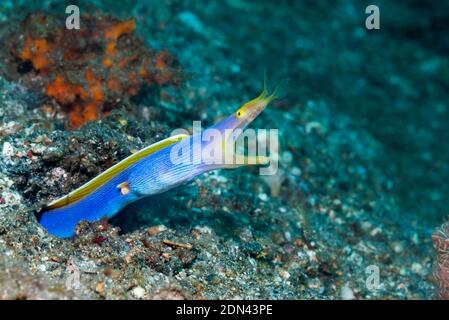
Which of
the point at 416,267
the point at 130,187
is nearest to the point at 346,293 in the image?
the point at 416,267

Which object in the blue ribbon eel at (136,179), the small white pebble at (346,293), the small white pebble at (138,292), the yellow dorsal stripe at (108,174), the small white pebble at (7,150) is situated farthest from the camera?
the small white pebble at (346,293)

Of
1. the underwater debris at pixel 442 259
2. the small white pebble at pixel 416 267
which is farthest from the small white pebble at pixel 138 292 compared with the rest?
the small white pebble at pixel 416 267

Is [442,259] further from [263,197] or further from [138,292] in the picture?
[138,292]

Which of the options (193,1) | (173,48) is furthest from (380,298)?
(193,1)

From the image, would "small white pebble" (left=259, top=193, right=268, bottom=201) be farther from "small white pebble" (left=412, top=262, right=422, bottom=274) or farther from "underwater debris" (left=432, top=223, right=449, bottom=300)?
"small white pebble" (left=412, top=262, right=422, bottom=274)

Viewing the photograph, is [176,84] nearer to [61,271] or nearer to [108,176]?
[108,176]

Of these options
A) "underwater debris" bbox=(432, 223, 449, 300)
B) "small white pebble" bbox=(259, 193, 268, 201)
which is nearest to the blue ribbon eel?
"small white pebble" bbox=(259, 193, 268, 201)

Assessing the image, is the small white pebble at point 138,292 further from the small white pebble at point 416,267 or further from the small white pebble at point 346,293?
the small white pebble at point 416,267
